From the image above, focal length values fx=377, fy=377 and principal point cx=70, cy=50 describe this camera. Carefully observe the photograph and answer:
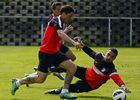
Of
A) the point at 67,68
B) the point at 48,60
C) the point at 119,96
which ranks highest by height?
the point at 48,60

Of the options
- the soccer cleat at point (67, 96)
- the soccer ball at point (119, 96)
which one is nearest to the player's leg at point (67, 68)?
the soccer cleat at point (67, 96)

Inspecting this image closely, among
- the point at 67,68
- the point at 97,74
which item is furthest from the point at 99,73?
the point at 67,68

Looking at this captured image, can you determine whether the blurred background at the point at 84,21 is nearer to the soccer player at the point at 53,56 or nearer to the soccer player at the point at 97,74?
the soccer player at the point at 97,74

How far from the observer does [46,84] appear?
25.6ft

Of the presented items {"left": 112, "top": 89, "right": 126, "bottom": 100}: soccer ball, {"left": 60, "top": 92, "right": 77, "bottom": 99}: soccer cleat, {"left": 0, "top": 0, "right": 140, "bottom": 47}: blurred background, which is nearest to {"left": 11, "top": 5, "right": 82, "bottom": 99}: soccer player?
{"left": 60, "top": 92, "right": 77, "bottom": 99}: soccer cleat

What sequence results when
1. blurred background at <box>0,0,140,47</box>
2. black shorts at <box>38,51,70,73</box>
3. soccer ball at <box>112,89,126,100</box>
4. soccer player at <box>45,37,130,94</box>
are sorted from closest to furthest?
soccer ball at <box>112,89,126,100</box>
black shorts at <box>38,51,70,73</box>
soccer player at <box>45,37,130,94</box>
blurred background at <box>0,0,140,47</box>

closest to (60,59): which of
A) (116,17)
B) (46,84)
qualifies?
(46,84)

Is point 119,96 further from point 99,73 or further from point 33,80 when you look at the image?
point 33,80

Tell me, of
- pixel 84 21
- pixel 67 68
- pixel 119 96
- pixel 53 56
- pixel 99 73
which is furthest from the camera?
pixel 84 21

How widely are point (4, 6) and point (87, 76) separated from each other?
56.0 feet

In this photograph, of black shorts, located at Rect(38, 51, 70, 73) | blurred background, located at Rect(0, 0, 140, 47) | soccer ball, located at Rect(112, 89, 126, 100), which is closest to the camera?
soccer ball, located at Rect(112, 89, 126, 100)

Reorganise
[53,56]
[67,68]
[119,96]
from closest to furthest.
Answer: [119,96] < [67,68] < [53,56]

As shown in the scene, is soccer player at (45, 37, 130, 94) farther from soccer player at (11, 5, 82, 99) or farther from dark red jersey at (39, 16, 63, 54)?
dark red jersey at (39, 16, 63, 54)

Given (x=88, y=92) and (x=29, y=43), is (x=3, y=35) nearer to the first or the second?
(x=29, y=43)
